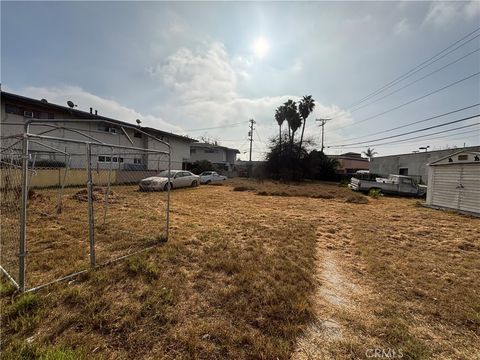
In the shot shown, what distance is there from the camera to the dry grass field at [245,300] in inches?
Result: 84.9

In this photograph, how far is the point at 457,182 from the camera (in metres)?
11.1

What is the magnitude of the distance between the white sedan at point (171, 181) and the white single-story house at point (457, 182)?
14.4 metres

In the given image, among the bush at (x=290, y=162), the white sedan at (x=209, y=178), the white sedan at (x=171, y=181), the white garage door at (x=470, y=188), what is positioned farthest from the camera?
the bush at (x=290, y=162)

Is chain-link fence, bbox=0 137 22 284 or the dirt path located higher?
chain-link fence, bbox=0 137 22 284

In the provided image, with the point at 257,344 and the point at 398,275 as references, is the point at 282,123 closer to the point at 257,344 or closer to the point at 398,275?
the point at 398,275

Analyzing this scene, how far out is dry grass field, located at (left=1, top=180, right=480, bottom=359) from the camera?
7.07ft

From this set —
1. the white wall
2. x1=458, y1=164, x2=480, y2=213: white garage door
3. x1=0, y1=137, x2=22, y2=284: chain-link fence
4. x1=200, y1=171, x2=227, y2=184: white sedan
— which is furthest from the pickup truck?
x1=0, y1=137, x2=22, y2=284: chain-link fence

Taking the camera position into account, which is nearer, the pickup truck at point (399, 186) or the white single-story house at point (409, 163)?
the pickup truck at point (399, 186)

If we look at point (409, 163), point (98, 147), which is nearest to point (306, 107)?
point (409, 163)

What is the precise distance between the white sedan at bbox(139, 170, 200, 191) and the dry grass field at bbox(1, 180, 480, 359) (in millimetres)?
7221

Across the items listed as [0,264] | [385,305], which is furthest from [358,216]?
[0,264]

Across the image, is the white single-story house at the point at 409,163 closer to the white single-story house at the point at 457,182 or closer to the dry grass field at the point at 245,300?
the white single-story house at the point at 457,182

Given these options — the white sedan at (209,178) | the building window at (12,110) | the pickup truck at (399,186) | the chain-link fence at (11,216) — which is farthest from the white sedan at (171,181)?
the pickup truck at (399,186)

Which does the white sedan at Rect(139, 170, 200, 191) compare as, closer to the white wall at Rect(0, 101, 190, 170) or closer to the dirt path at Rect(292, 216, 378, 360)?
the white wall at Rect(0, 101, 190, 170)
